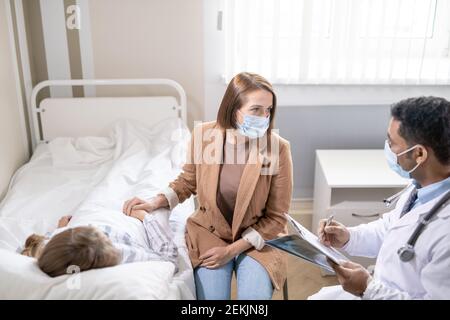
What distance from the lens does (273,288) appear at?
1.56 m

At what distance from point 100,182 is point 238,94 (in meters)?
0.73

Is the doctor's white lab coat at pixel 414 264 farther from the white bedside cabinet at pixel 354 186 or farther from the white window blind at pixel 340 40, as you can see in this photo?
the white window blind at pixel 340 40

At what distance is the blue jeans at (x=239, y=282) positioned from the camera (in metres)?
1.48

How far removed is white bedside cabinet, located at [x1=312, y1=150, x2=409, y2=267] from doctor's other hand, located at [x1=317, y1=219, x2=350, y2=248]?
73cm

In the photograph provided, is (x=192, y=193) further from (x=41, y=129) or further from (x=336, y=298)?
(x=41, y=129)

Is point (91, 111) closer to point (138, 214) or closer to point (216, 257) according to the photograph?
point (138, 214)

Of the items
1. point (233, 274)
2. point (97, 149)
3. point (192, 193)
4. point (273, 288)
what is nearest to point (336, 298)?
point (273, 288)

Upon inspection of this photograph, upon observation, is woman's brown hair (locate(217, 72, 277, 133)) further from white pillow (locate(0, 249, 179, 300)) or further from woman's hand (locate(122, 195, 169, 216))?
white pillow (locate(0, 249, 179, 300))

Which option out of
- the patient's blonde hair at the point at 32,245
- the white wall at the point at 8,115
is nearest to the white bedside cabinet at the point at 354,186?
the patient's blonde hair at the point at 32,245

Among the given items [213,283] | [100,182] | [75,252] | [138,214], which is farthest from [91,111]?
[75,252]

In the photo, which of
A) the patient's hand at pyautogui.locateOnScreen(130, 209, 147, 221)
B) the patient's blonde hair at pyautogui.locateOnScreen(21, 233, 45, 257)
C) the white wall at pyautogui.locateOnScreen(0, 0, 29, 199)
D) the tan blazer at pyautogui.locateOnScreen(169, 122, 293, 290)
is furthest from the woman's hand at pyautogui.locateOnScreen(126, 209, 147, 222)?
the white wall at pyautogui.locateOnScreen(0, 0, 29, 199)

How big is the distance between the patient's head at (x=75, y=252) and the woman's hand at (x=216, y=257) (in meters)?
0.48

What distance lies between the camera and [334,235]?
146 cm

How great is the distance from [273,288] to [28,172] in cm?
120
